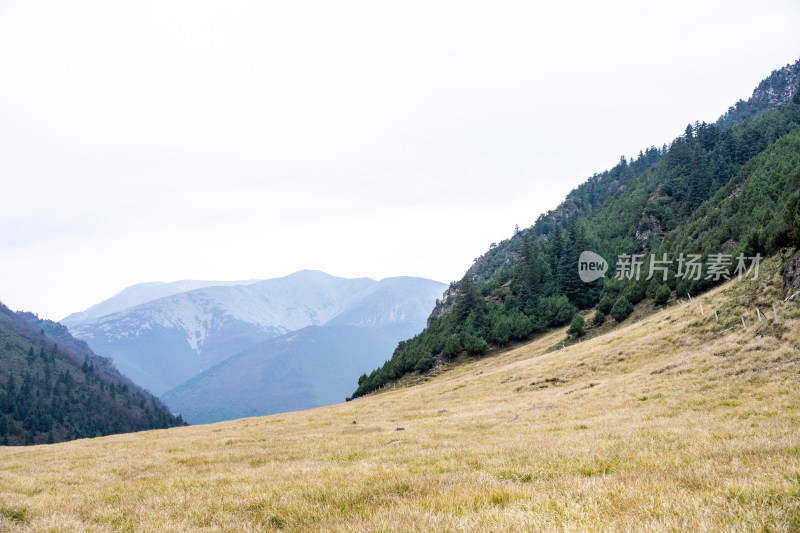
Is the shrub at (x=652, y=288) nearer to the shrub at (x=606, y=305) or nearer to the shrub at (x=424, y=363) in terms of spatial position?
the shrub at (x=606, y=305)

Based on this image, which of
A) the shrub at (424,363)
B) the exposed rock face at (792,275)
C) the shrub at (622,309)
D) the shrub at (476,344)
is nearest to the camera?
the exposed rock face at (792,275)

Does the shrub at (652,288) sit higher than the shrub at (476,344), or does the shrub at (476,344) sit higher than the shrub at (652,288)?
the shrub at (652,288)

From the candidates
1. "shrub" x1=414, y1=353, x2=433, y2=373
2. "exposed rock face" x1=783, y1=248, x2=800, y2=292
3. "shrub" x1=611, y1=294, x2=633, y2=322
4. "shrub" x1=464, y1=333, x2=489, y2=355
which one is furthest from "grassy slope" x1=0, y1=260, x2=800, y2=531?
"shrub" x1=414, y1=353, x2=433, y2=373

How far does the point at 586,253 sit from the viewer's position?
341ft

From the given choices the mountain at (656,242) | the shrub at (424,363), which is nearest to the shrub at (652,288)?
the mountain at (656,242)

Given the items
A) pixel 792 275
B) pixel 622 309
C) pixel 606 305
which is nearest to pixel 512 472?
pixel 792 275

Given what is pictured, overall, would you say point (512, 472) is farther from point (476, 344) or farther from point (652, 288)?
point (476, 344)

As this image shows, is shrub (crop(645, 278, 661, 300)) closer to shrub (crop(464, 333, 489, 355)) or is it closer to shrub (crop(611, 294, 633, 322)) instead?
shrub (crop(611, 294, 633, 322))

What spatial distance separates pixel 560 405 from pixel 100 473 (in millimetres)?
23182

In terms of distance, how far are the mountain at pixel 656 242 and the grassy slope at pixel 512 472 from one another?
3060 centimetres

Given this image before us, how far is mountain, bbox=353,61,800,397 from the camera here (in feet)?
216

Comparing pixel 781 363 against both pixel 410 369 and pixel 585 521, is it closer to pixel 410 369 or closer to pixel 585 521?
pixel 585 521

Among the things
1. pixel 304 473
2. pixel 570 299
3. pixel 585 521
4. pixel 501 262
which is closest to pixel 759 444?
pixel 585 521

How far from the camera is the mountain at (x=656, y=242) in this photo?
216 ft
